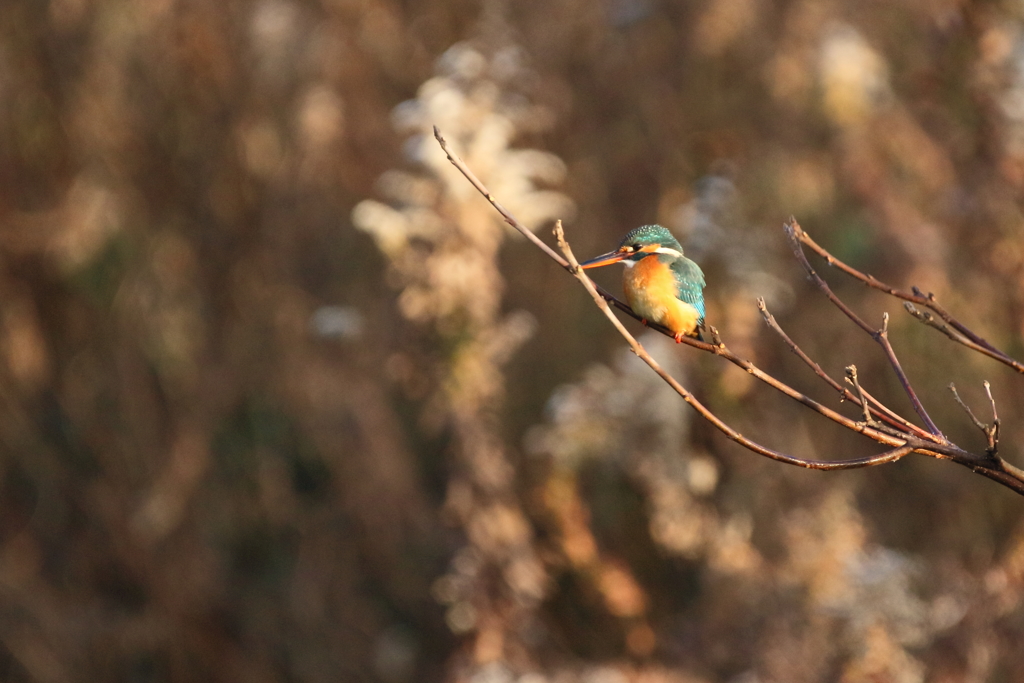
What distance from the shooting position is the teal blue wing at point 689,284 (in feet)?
5.87

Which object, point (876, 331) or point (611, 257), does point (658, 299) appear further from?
point (876, 331)

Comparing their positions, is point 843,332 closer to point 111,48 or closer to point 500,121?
point 500,121

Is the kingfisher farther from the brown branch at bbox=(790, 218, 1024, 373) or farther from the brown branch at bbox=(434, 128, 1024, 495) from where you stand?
the brown branch at bbox=(434, 128, 1024, 495)

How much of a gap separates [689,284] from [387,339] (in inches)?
96.2

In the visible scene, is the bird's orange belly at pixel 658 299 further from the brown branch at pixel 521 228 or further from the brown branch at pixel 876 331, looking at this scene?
the brown branch at pixel 876 331

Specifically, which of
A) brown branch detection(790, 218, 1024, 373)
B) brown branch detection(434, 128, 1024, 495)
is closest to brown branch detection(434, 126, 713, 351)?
brown branch detection(434, 128, 1024, 495)

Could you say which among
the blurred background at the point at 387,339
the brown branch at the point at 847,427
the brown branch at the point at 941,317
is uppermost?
the blurred background at the point at 387,339

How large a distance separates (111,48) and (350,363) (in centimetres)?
188

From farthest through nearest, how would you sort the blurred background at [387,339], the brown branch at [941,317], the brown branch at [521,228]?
the blurred background at [387,339] < the brown branch at [941,317] < the brown branch at [521,228]

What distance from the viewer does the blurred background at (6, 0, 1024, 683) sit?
12.9 feet

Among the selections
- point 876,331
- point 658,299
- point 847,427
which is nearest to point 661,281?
point 658,299

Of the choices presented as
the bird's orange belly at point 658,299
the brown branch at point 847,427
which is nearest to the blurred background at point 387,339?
the bird's orange belly at point 658,299

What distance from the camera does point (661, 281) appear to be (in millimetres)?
1802

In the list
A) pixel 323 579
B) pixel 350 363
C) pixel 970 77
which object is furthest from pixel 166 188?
pixel 970 77
